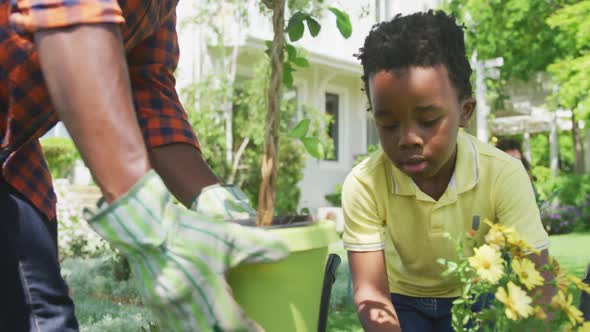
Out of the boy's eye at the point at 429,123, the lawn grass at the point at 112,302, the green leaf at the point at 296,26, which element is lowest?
the lawn grass at the point at 112,302

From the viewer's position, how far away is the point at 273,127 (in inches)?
58.1

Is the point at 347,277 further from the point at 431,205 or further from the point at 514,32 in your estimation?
the point at 514,32

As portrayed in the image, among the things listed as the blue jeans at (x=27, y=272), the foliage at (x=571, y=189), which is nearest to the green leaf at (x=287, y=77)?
the blue jeans at (x=27, y=272)

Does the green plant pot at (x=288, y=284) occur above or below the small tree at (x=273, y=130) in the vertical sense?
below

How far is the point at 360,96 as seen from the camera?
51.2ft

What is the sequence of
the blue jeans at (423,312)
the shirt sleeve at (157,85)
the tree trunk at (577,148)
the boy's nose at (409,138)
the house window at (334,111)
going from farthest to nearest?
the tree trunk at (577,148)
the house window at (334,111)
the blue jeans at (423,312)
the boy's nose at (409,138)
the shirt sleeve at (157,85)

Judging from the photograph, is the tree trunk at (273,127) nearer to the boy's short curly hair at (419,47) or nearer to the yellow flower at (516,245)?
the boy's short curly hair at (419,47)

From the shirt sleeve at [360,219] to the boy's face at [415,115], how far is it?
0.26 m

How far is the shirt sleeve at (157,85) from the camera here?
145 cm

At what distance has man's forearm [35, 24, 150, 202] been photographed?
890 mm

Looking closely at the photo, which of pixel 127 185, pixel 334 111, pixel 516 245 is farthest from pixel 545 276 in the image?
pixel 334 111

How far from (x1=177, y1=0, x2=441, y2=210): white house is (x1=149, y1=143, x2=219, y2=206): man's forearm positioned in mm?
9754

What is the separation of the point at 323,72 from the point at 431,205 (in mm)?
12832

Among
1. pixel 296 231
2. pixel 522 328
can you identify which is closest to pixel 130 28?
pixel 296 231
